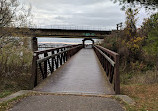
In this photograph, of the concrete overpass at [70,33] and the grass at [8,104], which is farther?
the concrete overpass at [70,33]

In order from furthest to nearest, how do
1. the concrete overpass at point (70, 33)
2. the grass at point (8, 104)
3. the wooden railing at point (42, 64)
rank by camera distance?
the concrete overpass at point (70, 33) → the wooden railing at point (42, 64) → the grass at point (8, 104)

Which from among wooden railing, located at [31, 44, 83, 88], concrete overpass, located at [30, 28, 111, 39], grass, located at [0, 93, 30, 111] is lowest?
grass, located at [0, 93, 30, 111]

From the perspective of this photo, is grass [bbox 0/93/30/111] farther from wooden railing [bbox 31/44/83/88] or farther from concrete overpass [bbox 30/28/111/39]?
concrete overpass [bbox 30/28/111/39]

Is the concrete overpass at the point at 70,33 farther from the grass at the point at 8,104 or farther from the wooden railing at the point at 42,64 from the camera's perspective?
the grass at the point at 8,104

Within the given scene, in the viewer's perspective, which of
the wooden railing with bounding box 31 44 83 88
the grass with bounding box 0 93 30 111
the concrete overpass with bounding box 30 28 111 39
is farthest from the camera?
the concrete overpass with bounding box 30 28 111 39

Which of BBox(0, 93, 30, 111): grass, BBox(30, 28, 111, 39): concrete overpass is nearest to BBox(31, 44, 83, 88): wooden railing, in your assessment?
BBox(0, 93, 30, 111): grass

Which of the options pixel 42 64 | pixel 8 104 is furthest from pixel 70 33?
pixel 8 104

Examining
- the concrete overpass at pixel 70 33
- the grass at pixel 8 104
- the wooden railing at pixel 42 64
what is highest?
the concrete overpass at pixel 70 33

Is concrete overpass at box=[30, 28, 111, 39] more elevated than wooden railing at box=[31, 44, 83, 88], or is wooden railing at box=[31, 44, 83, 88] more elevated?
concrete overpass at box=[30, 28, 111, 39]

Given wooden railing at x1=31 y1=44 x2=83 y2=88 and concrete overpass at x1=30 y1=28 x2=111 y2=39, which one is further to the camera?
concrete overpass at x1=30 y1=28 x2=111 y2=39

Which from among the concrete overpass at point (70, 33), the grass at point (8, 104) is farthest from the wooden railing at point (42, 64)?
the concrete overpass at point (70, 33)

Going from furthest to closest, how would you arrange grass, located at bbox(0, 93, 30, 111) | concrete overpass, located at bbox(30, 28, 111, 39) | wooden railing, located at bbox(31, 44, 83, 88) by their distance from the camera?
concrete overpass, located at bbox(30, 28, 111, 39), wooden railing, located at bbox(31, 44, 83, 88), grass, located at bbox(0, 93, 30, 111)

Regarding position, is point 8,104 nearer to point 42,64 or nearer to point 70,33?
point 42,64

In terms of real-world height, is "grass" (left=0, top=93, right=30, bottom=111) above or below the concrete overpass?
below
